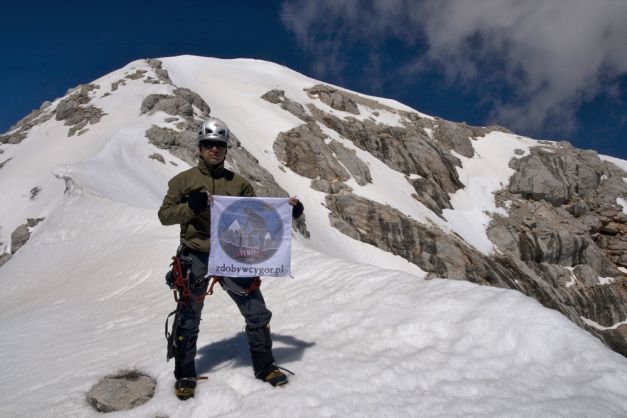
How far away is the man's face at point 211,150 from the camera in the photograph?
18.7 feet

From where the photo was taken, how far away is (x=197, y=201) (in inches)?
209

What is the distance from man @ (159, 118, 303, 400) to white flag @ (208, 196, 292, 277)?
168 mm

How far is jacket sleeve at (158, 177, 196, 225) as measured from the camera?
542 centimetres

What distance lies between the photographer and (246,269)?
230 inches

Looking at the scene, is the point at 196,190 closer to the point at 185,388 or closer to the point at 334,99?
the point at 185,388

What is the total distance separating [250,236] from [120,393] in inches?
98.4

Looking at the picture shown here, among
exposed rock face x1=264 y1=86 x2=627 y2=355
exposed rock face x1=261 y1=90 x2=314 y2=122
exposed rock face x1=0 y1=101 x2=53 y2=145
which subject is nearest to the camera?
exposed rock face x1=0 y1=101 x2=53 y2=145

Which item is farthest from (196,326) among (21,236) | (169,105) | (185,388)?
(169,105)

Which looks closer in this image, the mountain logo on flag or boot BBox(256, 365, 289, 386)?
boot BBox(256, 365, 289, 386)

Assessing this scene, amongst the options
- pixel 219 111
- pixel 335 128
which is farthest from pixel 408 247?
pixel 219 111

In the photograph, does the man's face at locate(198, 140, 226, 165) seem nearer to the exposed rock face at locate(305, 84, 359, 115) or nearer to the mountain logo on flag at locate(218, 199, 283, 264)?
the mountain logo on flag at locate(218, 199, 283, 264)

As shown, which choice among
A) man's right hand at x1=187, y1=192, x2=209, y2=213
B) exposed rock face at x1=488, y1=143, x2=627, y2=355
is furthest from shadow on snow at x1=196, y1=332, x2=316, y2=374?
exposed rock face at x1=488, y1=143, x2=627, y2=355

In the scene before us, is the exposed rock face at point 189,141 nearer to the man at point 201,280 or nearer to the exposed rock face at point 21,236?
the exposed rock face at point 21,236

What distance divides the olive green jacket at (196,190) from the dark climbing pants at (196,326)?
363 mm
